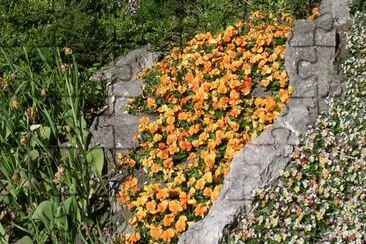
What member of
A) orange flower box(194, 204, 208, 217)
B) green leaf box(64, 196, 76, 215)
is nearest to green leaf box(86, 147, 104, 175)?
green leaf box(64, 196, 76, 215)

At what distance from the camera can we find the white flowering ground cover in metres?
3.31

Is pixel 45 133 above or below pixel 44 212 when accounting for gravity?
above

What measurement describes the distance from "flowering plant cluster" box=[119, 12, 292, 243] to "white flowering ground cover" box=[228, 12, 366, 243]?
0.37m

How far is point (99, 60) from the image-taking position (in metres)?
5.35

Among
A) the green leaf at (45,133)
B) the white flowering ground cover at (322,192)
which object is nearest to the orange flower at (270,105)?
the white flowering ground cover at (322,192)

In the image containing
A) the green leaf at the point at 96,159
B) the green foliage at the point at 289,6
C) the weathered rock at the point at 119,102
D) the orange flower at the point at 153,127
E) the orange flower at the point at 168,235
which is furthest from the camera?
the green foliage at the point at 289,6

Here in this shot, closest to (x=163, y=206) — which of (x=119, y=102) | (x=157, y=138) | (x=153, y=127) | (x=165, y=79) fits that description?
(x=157, y=138)

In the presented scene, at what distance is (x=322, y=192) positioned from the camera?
3443 mm

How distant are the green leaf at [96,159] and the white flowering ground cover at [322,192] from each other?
113 cm

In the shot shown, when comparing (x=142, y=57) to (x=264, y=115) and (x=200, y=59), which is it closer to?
(x=200, y=59)

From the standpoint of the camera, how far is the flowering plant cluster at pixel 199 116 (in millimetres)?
3809

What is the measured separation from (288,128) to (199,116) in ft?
2.30

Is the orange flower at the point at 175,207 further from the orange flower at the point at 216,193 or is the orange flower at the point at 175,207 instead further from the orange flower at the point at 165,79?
the orange flower at the point at 165,79

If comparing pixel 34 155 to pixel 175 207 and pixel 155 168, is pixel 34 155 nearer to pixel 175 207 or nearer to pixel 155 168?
pixel 155 168
